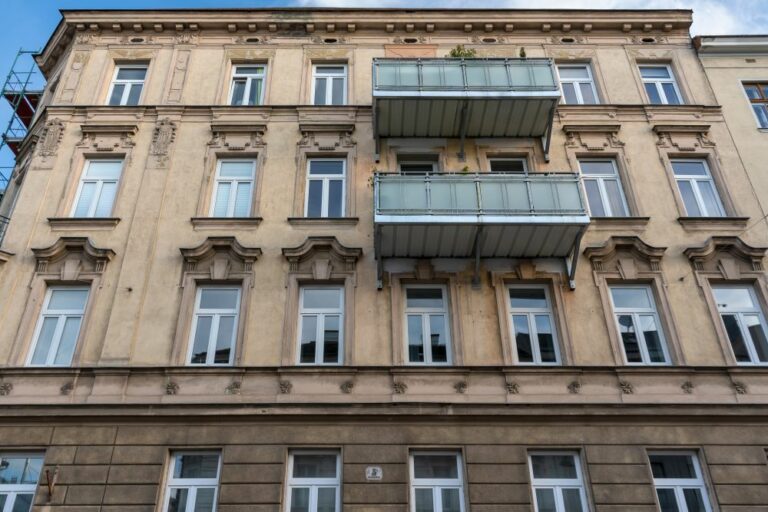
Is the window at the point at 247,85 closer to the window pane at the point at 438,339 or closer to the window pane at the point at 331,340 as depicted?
the window pane at the point at 331,340

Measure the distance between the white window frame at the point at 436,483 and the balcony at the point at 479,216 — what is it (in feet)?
12.6

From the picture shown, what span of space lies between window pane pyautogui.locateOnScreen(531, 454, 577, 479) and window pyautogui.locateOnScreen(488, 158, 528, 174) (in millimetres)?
6729

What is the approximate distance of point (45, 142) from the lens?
1519 centimetres

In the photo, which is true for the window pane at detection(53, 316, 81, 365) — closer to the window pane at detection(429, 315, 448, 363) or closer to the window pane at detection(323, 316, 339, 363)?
the window pane at detection(323, 316, 339, 363)

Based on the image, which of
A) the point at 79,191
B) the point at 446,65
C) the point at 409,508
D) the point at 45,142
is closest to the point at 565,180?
the point at 446,65

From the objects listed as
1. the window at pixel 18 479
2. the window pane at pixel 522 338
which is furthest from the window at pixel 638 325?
the window at pixel 18 479

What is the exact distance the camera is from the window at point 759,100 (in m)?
16.0

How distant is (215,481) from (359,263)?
4936 mm

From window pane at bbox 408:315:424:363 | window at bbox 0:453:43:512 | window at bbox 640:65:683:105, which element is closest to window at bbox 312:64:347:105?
window pane at bbox 408:315:424:363

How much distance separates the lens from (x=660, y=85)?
16859 mm

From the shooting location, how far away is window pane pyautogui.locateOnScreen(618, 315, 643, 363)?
40.4 ft

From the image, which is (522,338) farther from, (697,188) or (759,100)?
(759,100)

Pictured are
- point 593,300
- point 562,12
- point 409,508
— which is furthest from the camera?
point 562,12

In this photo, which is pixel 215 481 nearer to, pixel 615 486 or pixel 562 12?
pixel 615 486
